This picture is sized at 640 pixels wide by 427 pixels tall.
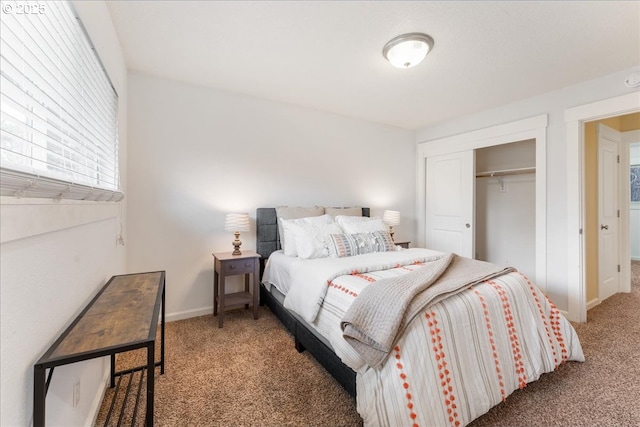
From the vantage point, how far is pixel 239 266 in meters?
2.68

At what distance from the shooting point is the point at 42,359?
0.83 m

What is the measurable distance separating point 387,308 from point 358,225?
65.4 inches

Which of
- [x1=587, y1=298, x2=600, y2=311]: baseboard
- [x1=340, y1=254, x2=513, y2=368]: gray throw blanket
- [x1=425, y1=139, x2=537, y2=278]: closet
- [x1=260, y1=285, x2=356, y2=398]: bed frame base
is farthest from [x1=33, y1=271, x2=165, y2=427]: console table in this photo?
[x1=587, y1=298, x2=600, y2=311]: baseboard

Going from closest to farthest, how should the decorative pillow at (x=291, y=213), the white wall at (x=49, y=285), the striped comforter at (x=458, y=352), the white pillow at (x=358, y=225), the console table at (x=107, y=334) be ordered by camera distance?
the white wall at (x=49, y=285), the console table at (x=107, y=334), the striped comforter at (x=458, y=352), the white pillow at (x=358, y=225), the decorative pillow at (x=291, y=213)

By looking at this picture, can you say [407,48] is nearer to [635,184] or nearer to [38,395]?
[38,395]

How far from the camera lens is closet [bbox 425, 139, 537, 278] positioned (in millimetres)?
3795

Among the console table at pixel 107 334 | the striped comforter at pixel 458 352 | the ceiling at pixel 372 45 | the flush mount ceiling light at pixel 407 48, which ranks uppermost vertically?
the ceiling at pixel 372 45

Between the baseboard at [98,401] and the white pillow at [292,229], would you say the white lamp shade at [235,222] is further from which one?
the baseboard at [98,401]

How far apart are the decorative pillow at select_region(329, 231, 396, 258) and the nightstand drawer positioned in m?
0.81

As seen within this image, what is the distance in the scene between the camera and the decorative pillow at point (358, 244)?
2.60 meters

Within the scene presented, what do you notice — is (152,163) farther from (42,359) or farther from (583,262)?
(583,262)

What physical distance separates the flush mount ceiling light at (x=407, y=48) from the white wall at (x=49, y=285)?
188 cm

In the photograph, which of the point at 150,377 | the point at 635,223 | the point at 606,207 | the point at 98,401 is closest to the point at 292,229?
the point at 98,401

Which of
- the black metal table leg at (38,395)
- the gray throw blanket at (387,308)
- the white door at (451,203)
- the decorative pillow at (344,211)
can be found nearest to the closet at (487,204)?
the white door at (451,203)
